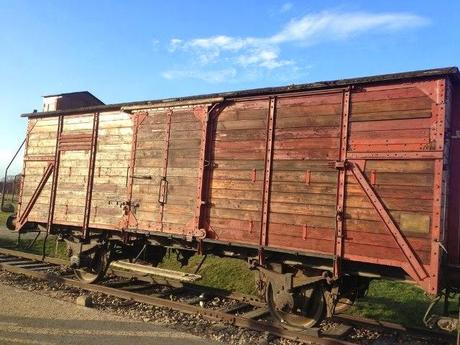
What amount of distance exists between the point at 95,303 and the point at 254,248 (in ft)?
10.4

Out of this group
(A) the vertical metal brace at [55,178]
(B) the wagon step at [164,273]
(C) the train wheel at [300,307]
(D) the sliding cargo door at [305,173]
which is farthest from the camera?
(A) the vertical metal brace at [55,178]

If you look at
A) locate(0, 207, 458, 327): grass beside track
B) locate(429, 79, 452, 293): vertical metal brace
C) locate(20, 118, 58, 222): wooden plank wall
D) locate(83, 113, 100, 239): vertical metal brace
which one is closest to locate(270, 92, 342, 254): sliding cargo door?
locate(429, 79, 452, 293): vertical metal brace

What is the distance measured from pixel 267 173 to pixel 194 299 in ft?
10.3

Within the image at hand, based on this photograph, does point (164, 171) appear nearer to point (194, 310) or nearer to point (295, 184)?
point (194, 310)

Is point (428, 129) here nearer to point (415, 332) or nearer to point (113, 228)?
point (415, 332)

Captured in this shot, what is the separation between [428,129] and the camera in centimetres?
626

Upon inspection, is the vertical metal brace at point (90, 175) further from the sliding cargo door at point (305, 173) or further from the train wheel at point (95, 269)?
the sliding cargo door at point (305, 173)

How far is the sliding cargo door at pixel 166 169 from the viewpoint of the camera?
855 cm

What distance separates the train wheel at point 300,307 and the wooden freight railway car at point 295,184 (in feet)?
0.06

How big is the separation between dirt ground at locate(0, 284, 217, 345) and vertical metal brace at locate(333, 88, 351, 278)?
7.13 feet

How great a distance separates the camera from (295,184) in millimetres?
7312

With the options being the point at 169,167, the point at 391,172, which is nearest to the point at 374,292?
the point at 391,172

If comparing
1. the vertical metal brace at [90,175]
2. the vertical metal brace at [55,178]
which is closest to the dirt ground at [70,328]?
the vertical metal brace at [90,175]

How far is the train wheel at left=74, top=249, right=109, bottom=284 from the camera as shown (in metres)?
10.3
